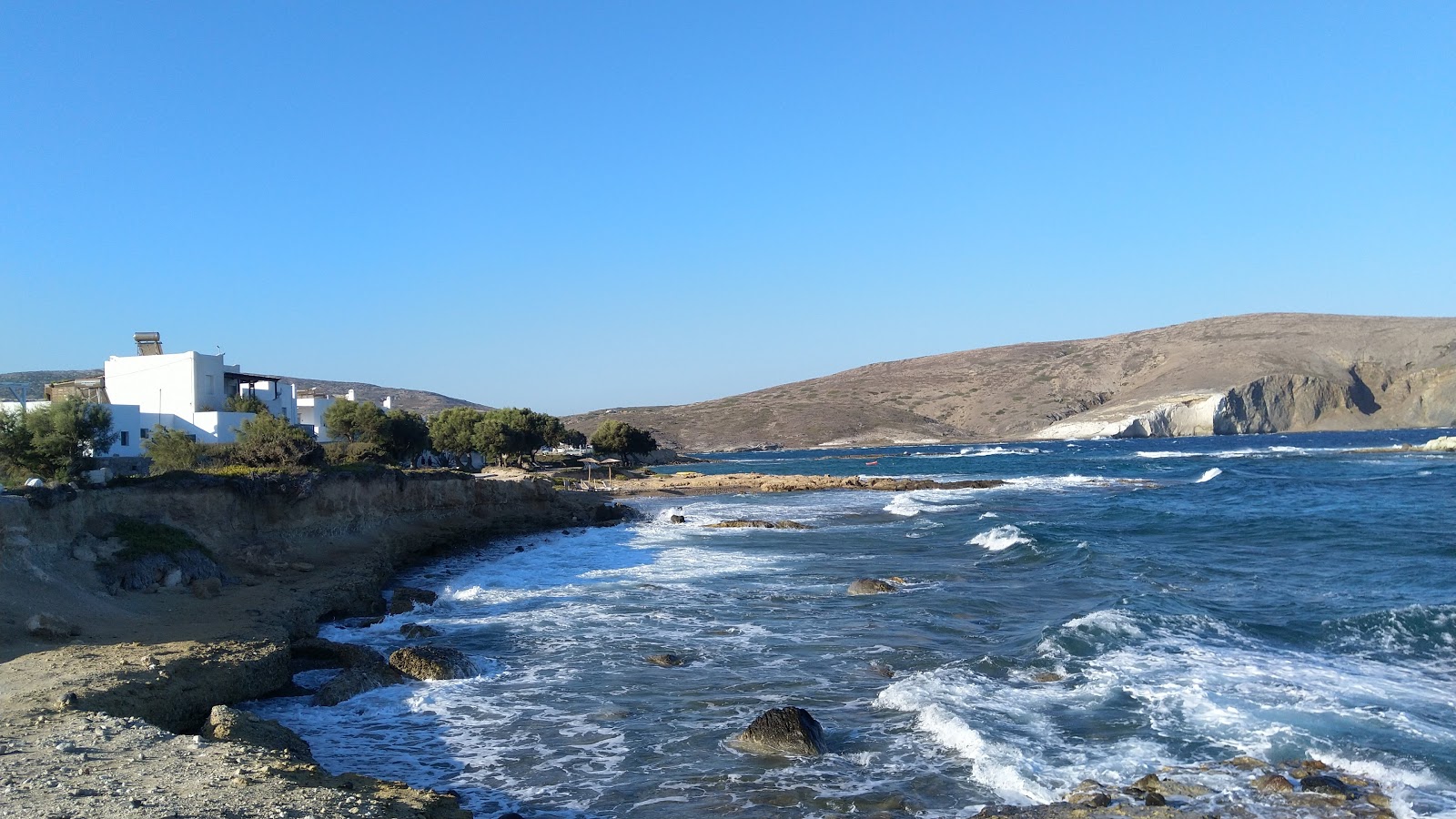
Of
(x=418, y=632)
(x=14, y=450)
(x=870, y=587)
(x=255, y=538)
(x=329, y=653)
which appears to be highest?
(x=14, y=450)

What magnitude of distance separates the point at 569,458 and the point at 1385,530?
213 ft

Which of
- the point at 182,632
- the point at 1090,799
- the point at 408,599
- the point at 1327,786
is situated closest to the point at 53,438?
the point at 408,599

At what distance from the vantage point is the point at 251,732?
366 inches

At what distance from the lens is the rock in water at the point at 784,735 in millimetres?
9695

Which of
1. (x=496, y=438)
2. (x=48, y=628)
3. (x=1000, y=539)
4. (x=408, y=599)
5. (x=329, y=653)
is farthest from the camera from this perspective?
(x=496, y=438)

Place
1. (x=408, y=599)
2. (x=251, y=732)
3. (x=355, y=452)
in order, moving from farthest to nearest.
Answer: (x=355, y=452) < (x=408, y=599) < (x=251, y=732)

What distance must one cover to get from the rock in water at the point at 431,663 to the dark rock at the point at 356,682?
0.55 ft

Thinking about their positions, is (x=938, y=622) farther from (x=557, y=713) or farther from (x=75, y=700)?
(x=75, y=700)

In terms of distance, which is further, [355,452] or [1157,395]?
[1157,395]

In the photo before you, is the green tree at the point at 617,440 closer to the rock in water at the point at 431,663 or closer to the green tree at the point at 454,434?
the green tree at the point at 454,434

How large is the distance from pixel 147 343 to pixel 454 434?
19.1 meters

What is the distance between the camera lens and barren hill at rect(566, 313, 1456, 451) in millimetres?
132750

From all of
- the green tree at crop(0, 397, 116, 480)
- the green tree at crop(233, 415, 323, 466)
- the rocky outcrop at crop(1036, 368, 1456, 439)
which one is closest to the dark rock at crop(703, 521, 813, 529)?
the green tree at crop(233, 415, 323, 466)

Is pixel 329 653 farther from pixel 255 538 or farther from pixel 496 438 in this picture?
pixel 496 438
